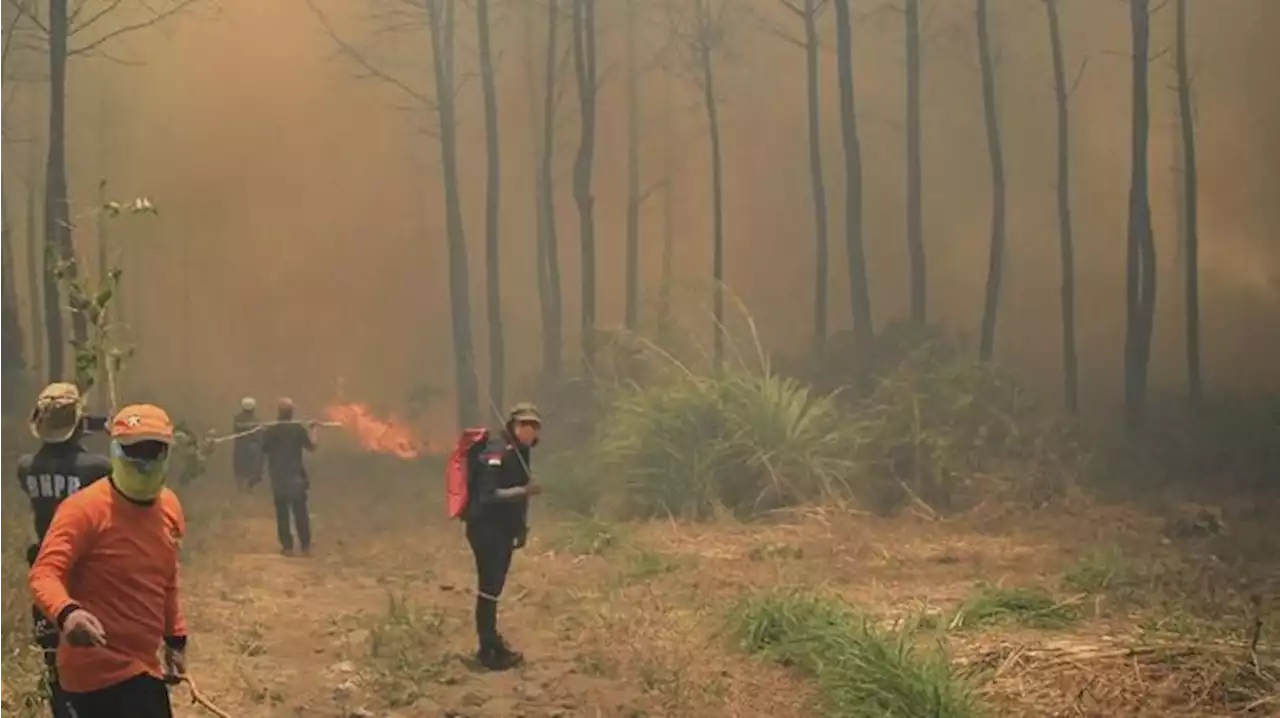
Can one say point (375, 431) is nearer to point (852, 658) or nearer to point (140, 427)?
point (852, 658)

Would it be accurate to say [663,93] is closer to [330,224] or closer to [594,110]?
[594,110]

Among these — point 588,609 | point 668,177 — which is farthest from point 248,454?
point 668,177

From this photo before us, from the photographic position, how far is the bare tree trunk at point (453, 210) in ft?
47.8

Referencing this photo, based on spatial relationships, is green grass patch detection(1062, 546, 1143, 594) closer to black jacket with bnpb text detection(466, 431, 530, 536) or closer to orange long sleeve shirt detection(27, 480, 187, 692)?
black jacket with bnpb text detection(466, 431, 530, 536)

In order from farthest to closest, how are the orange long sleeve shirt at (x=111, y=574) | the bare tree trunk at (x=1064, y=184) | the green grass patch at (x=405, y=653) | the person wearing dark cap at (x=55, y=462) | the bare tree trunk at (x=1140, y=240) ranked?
1. the bare tree trunk at (x=1064, y=184)
2. the bare tree trunk at (x=1140, y=240)
3. the green grass patch at (x=405, y=653)
4. the person wearing dark cap at (x=55, y=462)
5. the orange long sleeve shirt at (x=111, y=574)

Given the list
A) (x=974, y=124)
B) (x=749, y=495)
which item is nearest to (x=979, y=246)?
(x=974, y=124)

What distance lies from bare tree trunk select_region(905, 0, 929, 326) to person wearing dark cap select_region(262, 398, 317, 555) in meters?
8.07

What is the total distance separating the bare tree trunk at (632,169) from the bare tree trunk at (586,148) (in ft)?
1.56

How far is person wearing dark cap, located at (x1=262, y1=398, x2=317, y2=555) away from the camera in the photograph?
923 centimetres

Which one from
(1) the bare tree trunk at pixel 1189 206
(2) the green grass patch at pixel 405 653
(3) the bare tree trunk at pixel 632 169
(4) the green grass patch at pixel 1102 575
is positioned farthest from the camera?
(3) the bare tree trunk at pixel 632 169

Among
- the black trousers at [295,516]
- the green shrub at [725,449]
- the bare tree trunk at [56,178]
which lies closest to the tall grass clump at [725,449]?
the green shrub at [725,449]

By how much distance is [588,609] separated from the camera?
6930mm

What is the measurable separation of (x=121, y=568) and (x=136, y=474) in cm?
26

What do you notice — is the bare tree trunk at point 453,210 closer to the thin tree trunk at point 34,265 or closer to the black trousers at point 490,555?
the thin tree trunk at point 34,265
